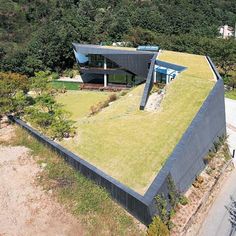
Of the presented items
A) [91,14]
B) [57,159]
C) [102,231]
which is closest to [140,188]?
[102,231]

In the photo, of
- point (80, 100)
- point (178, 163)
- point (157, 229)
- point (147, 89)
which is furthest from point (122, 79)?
point (157, 229)

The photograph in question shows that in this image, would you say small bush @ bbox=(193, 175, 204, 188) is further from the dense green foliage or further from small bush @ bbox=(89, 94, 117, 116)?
small bush @ bbox=(89, 94, 117, 116)

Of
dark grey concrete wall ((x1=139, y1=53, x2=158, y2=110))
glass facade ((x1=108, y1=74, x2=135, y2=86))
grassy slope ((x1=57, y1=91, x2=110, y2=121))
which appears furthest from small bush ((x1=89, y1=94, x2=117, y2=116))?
glass facade ((x1=108, y1=74, x2=135, y2=86))

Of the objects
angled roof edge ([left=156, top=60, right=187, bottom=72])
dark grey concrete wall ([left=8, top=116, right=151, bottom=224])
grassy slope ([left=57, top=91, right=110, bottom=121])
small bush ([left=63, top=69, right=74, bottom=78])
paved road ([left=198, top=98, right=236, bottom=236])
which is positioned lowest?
small bush ([left=63, top=69, right=74, bottom=78])

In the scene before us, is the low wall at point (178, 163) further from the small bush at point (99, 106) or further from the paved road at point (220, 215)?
the small bush at point (99, 106)

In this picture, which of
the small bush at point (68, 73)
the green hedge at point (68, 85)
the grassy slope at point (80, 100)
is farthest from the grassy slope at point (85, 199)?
the small bush at point (68, 73)

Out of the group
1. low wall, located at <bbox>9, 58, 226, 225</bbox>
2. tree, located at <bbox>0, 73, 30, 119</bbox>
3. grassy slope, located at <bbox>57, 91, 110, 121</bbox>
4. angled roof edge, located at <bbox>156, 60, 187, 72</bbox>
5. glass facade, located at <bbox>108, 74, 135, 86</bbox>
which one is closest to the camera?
low wall, located at <bbox>9, 58, 226, 225</bbox>

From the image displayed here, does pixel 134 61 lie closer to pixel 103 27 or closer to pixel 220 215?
pixel 103 27

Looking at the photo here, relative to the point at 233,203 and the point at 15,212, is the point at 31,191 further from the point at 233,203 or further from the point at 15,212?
the point at 233,203
